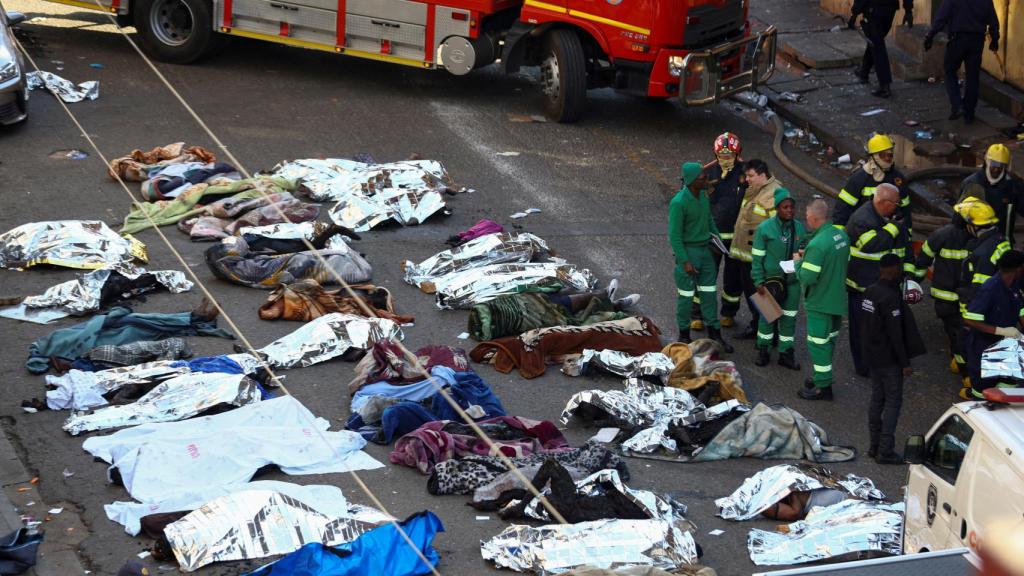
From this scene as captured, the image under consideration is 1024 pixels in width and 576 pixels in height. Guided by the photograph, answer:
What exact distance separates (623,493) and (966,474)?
2.19 metres

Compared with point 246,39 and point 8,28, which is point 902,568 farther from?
point 246,39

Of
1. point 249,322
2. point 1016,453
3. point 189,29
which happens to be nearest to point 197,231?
point 249,322

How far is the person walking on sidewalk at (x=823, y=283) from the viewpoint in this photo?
32.5 ft

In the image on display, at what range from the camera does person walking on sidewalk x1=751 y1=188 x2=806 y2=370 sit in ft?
34.6

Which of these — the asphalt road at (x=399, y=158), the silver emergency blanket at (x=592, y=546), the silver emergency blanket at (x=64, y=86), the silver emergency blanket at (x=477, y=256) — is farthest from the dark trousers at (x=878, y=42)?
the silver emergency blanket at (x=592, y=546)

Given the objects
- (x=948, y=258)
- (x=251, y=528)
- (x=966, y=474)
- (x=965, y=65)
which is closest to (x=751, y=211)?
(x=948, y=258)

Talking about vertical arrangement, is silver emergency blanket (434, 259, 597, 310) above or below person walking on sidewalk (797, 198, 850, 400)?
below

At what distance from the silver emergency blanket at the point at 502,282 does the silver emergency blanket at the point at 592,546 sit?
416 centimetres

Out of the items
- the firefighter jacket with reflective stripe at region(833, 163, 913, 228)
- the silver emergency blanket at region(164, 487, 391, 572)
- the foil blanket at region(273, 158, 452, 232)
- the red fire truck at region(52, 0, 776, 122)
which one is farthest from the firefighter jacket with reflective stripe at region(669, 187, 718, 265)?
the red fire truck at region(52, 0, 776, 122)

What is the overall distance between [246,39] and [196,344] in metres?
9.63

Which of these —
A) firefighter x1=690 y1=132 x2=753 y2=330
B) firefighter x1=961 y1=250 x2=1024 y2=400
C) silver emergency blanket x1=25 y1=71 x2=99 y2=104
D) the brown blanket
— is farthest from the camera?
silver emergency blanket x1=25 y1=71 x2=99 y2=104

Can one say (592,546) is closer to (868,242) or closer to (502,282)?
(868,242)

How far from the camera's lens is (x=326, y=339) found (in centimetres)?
1032

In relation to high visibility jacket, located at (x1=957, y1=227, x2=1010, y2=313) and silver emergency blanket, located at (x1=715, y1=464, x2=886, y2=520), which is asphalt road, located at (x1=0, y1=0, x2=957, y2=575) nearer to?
silver emergency blanket, located at (x1=715, y1=464, x2=886, y2=520)
